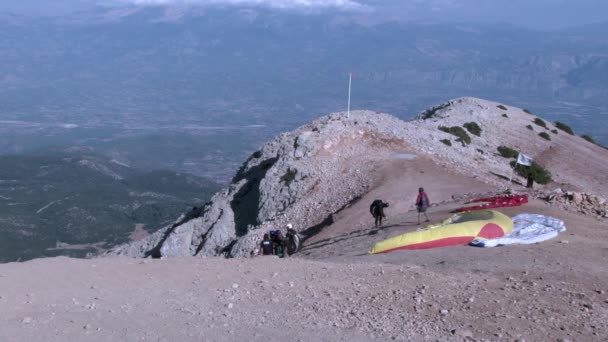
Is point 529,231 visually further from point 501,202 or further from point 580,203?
point 580,203

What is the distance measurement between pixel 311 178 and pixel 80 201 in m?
61.8

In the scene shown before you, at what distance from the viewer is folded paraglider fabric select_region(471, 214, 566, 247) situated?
1608cm

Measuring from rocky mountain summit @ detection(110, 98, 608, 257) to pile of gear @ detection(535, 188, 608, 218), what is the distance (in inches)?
216

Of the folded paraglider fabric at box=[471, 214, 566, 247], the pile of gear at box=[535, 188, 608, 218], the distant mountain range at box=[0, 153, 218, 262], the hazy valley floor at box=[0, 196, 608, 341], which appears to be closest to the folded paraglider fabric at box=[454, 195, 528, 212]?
the pile of gear at box=[535, 188, 608, 218]

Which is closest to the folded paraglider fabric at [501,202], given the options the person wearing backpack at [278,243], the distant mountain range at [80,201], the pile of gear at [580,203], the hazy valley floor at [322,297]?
the pile of gear at [580,203]

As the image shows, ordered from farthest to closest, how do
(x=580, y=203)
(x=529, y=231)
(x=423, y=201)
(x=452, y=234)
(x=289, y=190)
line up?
1. (x=289, y=190)
2. (x=580, y=203)
3. (x=423, y=201)
4. (x=529, y=231)
5. (x=452, y=234)

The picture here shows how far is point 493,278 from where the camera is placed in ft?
42.9

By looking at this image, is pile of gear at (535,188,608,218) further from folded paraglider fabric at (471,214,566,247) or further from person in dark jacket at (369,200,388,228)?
person in dark jacket at (369,200,388,228)

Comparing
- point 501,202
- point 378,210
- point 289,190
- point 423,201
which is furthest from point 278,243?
point 289,190

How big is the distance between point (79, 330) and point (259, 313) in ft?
10.2

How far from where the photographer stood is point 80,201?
273 ft

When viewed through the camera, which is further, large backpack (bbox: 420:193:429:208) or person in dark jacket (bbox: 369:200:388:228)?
person in dark jacket (bbox: 369:200:388:228)

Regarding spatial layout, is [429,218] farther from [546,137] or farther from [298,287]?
[546,137]

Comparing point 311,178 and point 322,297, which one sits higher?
point 322,297
